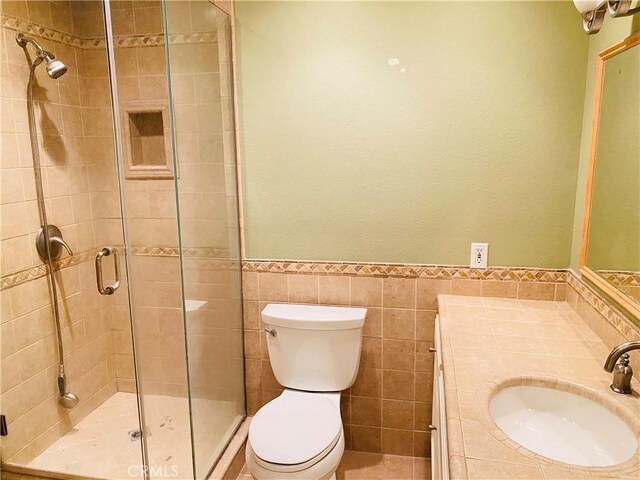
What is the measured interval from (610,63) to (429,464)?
1939mm

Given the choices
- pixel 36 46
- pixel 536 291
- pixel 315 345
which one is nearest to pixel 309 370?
pixel 315 345

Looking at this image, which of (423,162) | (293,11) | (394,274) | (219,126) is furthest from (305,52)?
(394,274)

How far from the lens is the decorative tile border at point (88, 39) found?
6.06 ft

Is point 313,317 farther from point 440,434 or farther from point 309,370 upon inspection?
point 440,434

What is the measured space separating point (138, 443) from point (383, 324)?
4.55 feet

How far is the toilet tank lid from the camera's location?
2.04 meters

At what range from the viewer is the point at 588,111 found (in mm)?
1822

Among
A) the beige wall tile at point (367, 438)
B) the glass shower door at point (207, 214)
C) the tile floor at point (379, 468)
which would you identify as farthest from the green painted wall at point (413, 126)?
the tile floor at point (379, 468)

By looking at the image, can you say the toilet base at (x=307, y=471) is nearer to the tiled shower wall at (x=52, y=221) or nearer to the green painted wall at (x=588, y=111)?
the tiled shower wall at (x=52, y=221)

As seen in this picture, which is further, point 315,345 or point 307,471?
point 315,345

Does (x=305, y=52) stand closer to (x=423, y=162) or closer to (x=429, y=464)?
(x=423, y=162)

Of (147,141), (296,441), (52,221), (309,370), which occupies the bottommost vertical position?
(296,441)

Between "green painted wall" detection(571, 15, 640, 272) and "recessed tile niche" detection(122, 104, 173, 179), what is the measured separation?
1829 mm

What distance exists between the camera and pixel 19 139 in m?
1.96
